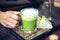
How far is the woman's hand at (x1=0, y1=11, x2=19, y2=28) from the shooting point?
0.78 metres

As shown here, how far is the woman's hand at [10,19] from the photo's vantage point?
2.57 ft

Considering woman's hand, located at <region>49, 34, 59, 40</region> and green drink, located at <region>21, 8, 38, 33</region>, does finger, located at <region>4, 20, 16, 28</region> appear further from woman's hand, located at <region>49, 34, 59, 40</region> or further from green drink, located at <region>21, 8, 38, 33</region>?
woman's hand, located at <region>49, 34, 59, 40</region>

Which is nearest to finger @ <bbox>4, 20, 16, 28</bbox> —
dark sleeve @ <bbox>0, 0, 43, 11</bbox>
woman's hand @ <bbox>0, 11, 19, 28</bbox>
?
woman's hand @ <bbox>0, 11, 19, 28</bbox>

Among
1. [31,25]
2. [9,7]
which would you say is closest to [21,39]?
[31,25]

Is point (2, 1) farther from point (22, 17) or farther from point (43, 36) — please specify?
point (43, 36)

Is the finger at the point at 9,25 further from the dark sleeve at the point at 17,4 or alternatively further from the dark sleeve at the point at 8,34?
the dark sleeve at the point at 17,4

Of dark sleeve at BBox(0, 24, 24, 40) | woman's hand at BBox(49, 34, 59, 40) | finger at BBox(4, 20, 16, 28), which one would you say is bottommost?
woman's hand at BBox(49, 34, 59, 40)

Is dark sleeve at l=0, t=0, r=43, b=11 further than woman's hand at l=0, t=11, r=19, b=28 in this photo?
Yes

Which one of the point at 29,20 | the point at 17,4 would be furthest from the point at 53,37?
Answer: the point at 17,4

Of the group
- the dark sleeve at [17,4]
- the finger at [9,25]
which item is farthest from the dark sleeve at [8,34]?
the dark sleeve at [17,4]

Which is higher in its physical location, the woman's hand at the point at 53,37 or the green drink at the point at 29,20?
the green drink at the point at 29,20

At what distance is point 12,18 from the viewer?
0.79m

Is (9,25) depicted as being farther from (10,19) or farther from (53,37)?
(53,37)

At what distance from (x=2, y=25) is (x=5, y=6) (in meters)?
0.14
